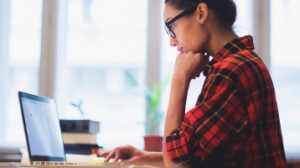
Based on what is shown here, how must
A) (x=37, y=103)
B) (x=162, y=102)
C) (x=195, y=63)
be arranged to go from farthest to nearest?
(x=162, y=102) → (x=37, y=103) → (x=195, y=63)

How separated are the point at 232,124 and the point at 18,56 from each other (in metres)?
2.99

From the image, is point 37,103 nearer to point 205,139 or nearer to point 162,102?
point 205,139

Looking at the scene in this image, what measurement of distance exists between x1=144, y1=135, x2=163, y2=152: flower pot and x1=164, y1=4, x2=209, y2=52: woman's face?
1.26 meters

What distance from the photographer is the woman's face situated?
123 centimetres

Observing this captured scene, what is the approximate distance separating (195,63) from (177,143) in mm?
314

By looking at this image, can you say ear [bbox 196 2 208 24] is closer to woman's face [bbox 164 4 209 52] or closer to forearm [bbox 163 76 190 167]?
woman's face [bbox 164 4 209 52]

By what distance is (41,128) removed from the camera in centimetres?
135

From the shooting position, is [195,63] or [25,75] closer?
[195,63]

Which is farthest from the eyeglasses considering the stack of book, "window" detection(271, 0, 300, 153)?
"window" detection(271, 0, 300, 153)

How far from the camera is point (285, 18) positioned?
344 cm

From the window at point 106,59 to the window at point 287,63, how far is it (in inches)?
48.2

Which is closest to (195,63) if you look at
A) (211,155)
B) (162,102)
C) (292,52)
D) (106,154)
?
(211,155)

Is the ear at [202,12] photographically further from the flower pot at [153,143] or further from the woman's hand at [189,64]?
the flower pot at [153,143]

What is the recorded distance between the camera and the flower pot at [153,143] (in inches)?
97.2
